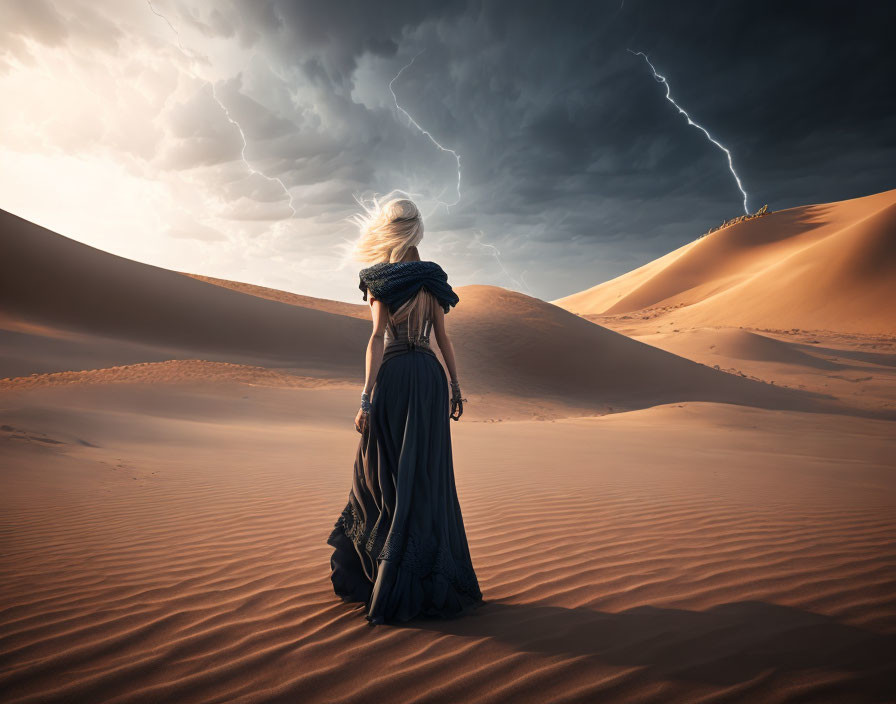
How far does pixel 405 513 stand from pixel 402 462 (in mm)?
301

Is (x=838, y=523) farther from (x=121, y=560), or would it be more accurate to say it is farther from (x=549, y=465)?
(x=121, y=560)

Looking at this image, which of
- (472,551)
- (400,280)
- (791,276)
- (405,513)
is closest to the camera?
(405,513)

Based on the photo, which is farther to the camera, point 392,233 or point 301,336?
point 301,336

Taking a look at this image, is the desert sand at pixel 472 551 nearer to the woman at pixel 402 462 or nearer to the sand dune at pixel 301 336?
the woman at pixel 402 462

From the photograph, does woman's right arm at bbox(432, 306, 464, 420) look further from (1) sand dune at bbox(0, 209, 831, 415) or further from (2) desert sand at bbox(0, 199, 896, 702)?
(1) sand dune at bbox(0, 209, 831, 415)

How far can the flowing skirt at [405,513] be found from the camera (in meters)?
2.88

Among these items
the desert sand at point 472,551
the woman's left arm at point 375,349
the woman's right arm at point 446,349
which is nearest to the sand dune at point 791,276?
the desert sand at point 472,551

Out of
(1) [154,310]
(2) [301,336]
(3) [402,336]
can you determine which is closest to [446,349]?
(3) [402,336]

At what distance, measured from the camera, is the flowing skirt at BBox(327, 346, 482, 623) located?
288cm

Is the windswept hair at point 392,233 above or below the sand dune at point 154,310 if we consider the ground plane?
below

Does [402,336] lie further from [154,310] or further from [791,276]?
[791,276]

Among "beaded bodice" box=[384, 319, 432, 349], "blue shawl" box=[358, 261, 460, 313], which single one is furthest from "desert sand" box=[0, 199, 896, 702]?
"blue shawl" box=[358, 261, 460, 313]

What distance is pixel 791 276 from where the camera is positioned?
4591 cm

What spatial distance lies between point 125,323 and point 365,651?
1171 inches
